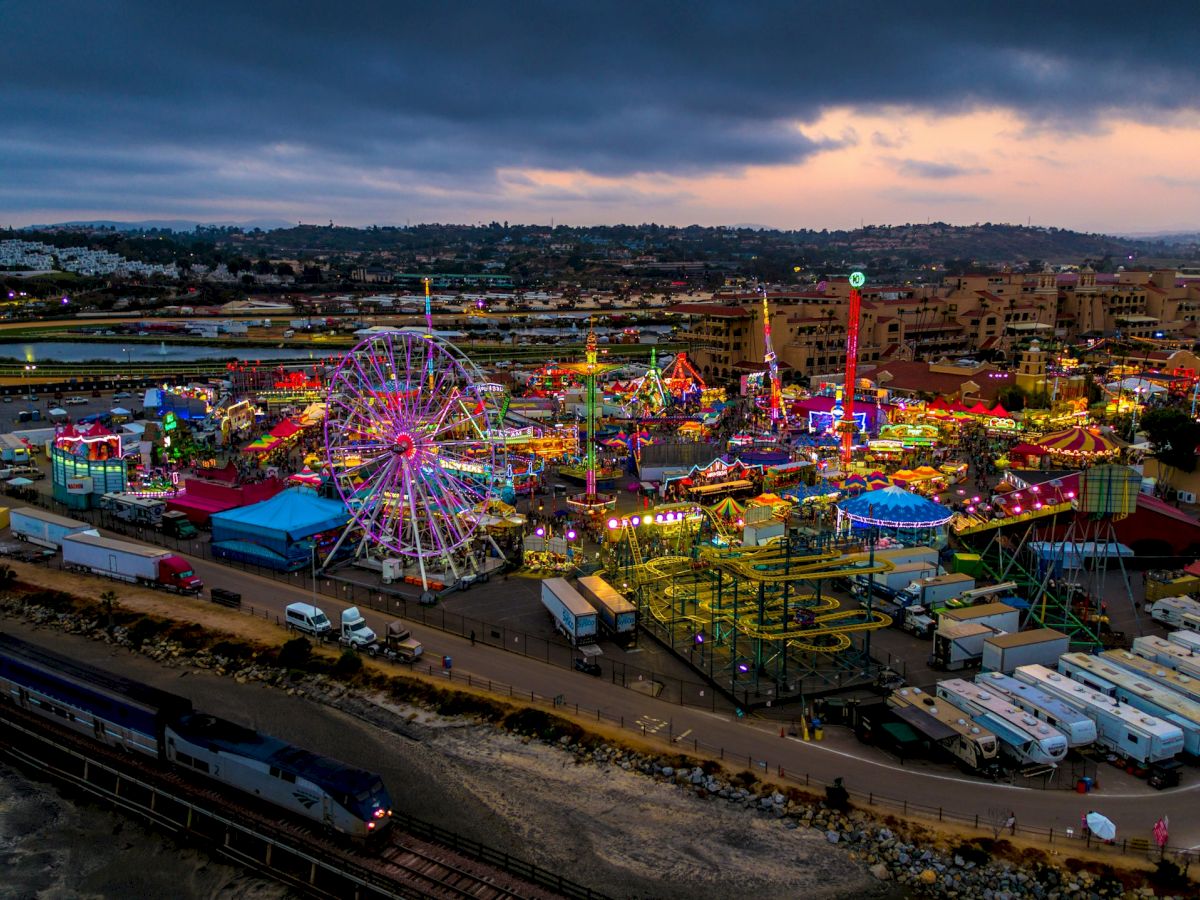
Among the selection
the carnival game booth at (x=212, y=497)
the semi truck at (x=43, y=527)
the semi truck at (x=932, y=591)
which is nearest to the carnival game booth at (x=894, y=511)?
the semi truck at (x=932, y=591)

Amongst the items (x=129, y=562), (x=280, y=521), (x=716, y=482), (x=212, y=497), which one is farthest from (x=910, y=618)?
(x=212, y=497)

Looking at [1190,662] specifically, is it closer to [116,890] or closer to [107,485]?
[116,890]

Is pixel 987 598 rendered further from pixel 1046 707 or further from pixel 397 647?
pixel 397 647

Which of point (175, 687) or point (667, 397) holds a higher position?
point (667, 397)

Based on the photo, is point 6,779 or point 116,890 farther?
point 6,779

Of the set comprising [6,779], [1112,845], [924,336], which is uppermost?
[924,336]

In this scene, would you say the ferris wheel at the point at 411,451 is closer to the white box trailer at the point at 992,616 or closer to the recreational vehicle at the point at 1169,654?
the white box trailer at the point at 992,616

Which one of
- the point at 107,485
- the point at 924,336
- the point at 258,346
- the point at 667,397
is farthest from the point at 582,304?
the point at 107,485

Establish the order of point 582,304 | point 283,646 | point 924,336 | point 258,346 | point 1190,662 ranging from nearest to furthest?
point 1190,662 < point 283,646 < point 924,336 < point 258,346 < point 582,304
